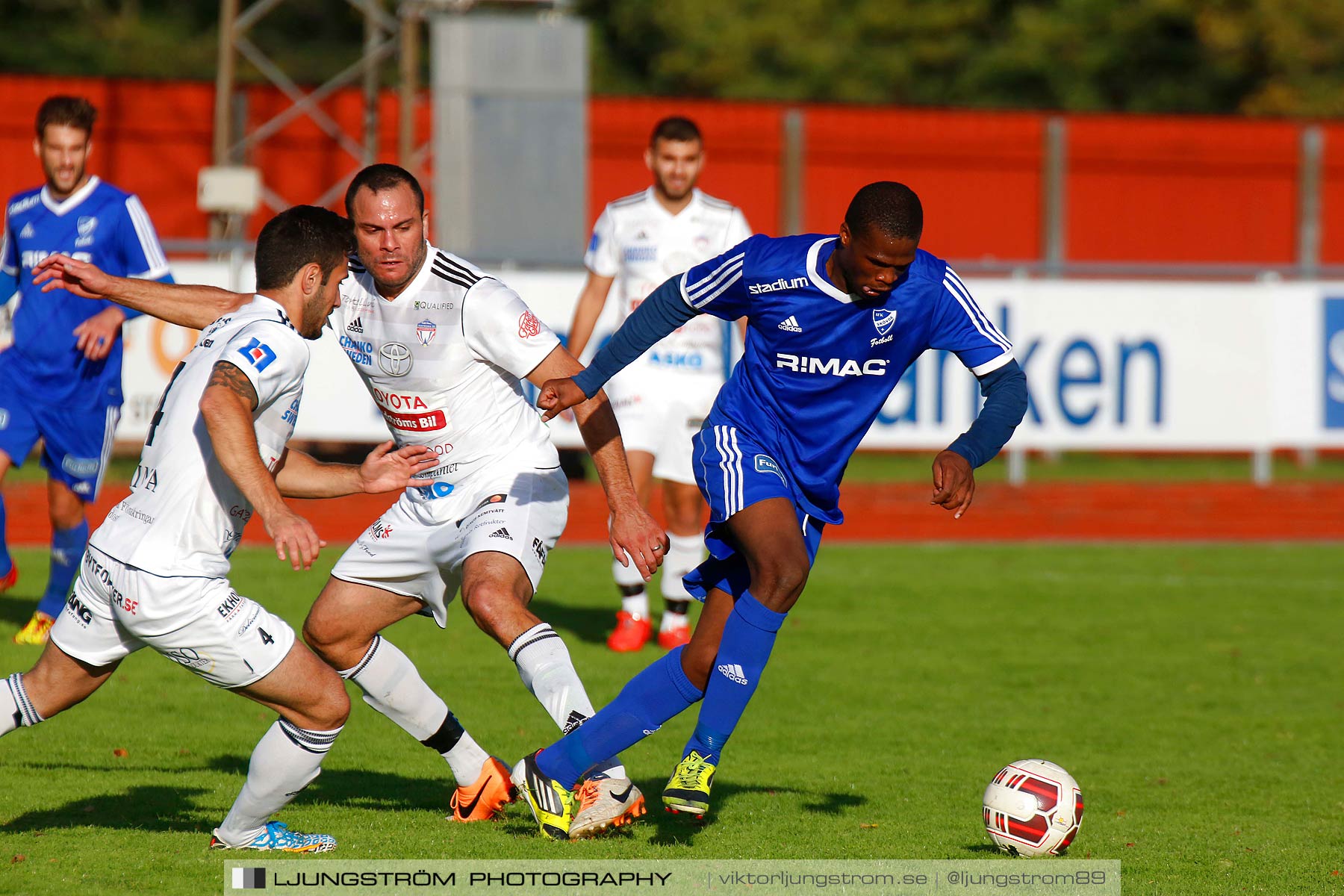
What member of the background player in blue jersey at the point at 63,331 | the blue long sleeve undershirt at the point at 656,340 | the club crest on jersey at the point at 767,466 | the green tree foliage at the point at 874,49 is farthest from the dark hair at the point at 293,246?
the green tree foliage at the point at 874,49

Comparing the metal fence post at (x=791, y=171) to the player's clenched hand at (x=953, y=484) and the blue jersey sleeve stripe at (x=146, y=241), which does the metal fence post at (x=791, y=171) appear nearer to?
the blue jersey sleeve stripe at (x=146, y=241)

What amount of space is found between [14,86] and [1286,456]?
16.4 metres

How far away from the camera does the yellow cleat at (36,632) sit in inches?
297

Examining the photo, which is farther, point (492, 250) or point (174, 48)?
point (174, 48)

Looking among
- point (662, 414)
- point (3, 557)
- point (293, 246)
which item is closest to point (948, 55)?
point (662, 414)

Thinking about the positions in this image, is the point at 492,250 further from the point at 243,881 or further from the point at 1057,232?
the point at 243,881

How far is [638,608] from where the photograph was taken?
827cm

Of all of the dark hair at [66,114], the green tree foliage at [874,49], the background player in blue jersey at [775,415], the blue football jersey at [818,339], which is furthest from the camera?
the green tree foliage at [874,49]

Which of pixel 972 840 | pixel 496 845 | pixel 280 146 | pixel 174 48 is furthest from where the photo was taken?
pixel 174 48

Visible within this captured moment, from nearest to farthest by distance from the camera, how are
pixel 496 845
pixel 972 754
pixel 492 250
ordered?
pixel 496 845 → pixel 972 754 → pixel 492 250

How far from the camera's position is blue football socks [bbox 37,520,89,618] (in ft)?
25.6

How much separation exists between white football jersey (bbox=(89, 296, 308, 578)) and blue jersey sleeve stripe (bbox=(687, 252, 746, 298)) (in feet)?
4.23

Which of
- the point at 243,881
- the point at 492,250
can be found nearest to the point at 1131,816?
the point at 243,881

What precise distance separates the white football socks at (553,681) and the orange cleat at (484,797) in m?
0.39
